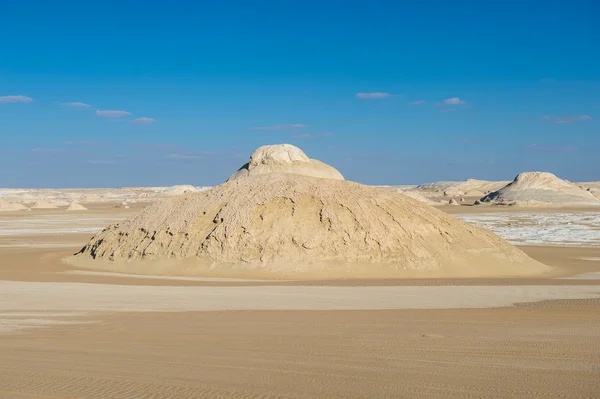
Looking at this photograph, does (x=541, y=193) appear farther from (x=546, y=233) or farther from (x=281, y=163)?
(x=281, y=163)

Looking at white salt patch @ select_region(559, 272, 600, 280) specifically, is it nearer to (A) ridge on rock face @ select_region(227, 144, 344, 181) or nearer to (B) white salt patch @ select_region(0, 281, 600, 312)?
(B) white salt patch @ select_region(0, 281, 600, 312)

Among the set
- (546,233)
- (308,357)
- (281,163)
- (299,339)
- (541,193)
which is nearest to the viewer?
(308,357)

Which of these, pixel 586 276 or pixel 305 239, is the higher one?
pixel 305 239

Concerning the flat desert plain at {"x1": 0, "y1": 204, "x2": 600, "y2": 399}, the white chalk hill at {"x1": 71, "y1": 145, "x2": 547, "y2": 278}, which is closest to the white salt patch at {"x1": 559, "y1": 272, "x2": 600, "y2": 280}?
the flat desert plain at {"x1": 0, "y1": 204, "x2": 600, "y2": 399}

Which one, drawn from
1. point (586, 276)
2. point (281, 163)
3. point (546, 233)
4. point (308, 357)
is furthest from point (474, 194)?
point (308, 357)

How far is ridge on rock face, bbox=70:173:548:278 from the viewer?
1986 cm

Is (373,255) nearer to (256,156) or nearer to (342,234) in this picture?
(342,234)

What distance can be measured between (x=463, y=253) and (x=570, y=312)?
8.64m

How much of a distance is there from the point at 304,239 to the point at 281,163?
2361 cm

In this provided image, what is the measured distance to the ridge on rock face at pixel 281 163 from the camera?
143ft

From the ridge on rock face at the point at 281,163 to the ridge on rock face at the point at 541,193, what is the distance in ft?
146

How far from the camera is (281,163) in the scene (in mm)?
43531

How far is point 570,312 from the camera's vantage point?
12.1 m

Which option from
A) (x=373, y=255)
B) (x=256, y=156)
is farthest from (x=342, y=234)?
(x=256, y=156)
